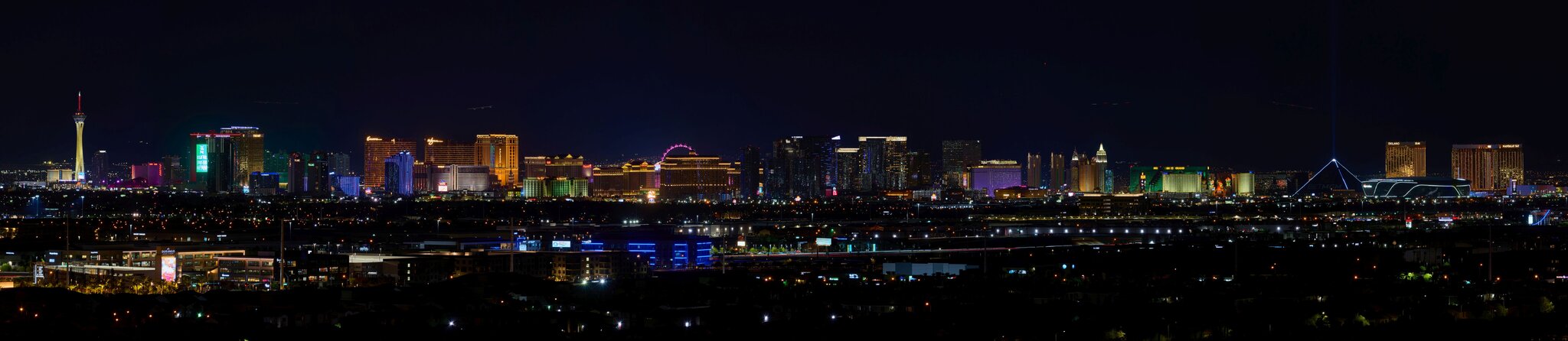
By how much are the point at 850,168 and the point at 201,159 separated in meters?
52.7

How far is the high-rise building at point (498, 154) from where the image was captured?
16288 cm

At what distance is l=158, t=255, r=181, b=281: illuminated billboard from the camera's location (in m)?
44.3

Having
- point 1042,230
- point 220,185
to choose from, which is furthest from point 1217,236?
point 220,185

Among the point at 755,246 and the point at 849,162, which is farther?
the point at 849,162

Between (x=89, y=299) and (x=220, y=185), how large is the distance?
110m

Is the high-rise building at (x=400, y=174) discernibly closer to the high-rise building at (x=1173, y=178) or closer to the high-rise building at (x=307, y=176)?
the high-rise building at (x=307, y=176)

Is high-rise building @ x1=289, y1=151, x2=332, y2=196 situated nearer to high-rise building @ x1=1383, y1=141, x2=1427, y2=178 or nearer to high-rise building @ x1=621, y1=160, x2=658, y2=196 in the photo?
high-rise building @ x1=621, y1=160, x2=658, y2=196

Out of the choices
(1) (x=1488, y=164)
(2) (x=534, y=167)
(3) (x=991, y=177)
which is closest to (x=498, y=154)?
(2) (x=534, y=167)

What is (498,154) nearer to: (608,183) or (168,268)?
(608,183)

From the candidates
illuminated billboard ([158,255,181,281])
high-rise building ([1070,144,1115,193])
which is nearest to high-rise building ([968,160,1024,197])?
high-rise building ([1070,144,1115,193])

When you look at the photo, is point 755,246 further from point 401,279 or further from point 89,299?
point 89,299

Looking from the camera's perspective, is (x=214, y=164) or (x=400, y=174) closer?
(x=214, y=164)

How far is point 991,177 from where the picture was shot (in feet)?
533

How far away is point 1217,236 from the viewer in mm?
70750
